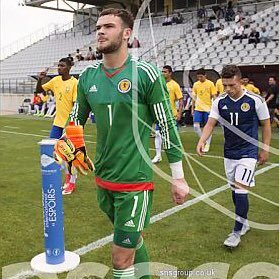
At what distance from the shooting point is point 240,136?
4746mm

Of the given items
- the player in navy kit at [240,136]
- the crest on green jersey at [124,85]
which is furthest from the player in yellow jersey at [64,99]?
the crest on green jersey at [124,85]

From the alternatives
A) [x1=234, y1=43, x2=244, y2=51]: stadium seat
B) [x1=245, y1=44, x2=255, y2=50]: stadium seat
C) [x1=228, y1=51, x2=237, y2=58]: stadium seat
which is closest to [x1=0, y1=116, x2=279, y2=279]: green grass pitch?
[x1=228, y1=51, x2=237, y2=58]: stadium seat

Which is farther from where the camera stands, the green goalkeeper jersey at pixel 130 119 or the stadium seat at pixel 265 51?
the stadium seat at pixel 265 51

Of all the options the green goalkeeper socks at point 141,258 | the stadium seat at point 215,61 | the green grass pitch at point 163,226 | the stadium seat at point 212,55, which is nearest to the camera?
the green goalkeeper socks at point 141,258

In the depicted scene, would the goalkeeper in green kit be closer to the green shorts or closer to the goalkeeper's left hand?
the green shorts

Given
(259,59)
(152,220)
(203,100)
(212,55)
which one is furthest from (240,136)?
(212,55)

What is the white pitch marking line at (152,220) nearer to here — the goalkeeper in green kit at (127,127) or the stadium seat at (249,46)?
the goalkeeper in green kit at (127,127)

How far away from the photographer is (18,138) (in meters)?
14.2

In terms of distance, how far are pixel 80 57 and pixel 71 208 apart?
982 inches

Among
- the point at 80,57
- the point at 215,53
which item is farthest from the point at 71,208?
the point at 80,57

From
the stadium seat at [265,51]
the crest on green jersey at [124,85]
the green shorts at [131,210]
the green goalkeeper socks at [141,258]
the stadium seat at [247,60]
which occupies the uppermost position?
the stadium seat at [265,51]

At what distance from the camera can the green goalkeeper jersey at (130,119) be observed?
2.86 meters

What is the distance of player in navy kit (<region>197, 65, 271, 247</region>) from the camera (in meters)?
4.67

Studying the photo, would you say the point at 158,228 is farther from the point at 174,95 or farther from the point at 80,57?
the point at 80,57
